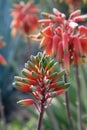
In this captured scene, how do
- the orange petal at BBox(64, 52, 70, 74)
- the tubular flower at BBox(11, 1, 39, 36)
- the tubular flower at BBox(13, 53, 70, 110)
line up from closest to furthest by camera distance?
the tubular flower at BBox(13, 53, 70, 110), the orange petal at BBox(64, 52, 70, 74), the tubular flower at BBox(11, 1, 39, 36)

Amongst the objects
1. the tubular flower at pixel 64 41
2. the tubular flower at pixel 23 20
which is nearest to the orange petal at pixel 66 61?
the tubular flower at pixel 64 41

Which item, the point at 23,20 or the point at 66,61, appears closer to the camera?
the point at 66,61

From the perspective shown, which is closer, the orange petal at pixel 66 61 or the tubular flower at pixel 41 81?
the tubular flower at pixel 41 81

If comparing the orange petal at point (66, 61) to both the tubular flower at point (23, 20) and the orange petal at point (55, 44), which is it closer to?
the orange petal at point (55, 44)

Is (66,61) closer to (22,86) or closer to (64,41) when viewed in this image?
(64,41)

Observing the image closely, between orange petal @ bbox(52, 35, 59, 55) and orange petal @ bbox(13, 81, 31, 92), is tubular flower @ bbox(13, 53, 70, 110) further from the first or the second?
orange petal @ bbox(52, 35, 59, 55)

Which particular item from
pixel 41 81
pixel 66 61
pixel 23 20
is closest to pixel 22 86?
pixel 41 81

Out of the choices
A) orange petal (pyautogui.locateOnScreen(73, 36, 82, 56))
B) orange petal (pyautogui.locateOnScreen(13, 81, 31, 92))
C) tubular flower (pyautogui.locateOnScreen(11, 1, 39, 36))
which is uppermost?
tubular flower (pyautogui.locateOnScreen(11, 1, 39, 36))

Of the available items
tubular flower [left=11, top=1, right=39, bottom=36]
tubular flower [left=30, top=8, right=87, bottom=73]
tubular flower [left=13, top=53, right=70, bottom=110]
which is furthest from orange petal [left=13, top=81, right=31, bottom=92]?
tubular flower [left=11, top=1, right=39, bottom=36]

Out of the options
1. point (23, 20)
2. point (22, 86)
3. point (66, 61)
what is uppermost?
point (23, 20)
